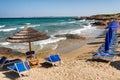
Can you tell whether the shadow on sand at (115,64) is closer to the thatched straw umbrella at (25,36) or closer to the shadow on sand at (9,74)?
the thatched straw umbrella at (25,36)

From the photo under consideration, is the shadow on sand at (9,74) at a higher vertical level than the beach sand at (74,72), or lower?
lower

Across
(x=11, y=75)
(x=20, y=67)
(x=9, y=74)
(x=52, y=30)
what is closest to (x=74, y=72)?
(x=20, y=67)

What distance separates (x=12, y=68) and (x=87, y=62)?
369cm

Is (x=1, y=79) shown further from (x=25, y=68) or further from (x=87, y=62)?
(x=87, y=62)

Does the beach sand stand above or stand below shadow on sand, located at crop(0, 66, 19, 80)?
above

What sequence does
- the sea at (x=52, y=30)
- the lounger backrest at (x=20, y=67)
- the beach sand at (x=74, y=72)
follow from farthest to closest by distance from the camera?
1. the sea at (x=52, y=30)
2. the lounger backrest at (x=20, y=67)
3. the beach sand at (x=74, y=72)

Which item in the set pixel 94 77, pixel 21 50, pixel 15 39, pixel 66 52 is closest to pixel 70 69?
pixel 94 77

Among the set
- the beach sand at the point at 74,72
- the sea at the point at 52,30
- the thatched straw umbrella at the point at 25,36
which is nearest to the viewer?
the beach sand at the point at 74,72

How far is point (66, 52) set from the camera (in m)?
15.1

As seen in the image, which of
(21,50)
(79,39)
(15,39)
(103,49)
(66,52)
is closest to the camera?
(15,39)


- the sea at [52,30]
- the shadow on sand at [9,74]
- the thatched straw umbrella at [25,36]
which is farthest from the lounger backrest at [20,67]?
the sea at [52,30]

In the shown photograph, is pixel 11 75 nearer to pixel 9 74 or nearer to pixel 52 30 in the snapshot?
pixel 9 74

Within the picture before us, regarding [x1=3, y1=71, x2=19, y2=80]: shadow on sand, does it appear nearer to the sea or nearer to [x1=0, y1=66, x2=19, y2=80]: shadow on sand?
[x1=0, y1=66, x2=19, y2=80]: shadow on sand

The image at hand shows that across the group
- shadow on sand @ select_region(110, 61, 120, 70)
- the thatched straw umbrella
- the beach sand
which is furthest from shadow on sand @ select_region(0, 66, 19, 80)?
shadow on sand @ select_region(110, 61, 120, 70)
